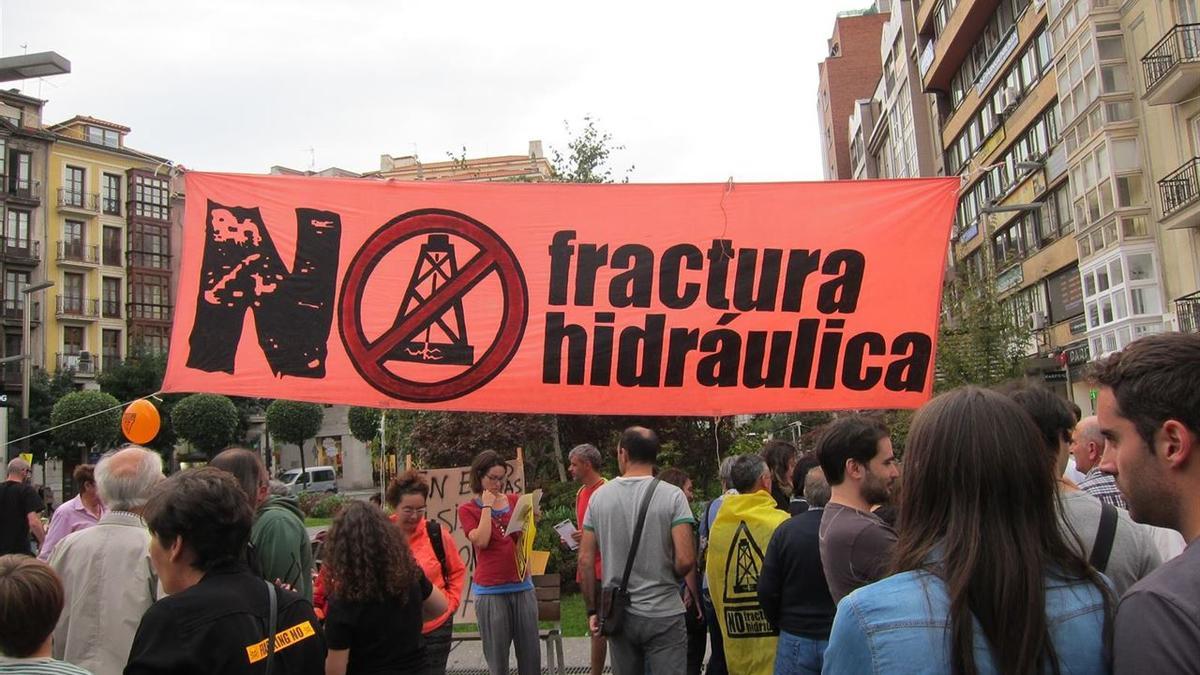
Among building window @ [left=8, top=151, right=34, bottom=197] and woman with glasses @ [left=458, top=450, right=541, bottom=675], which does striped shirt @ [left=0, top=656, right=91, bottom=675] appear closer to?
woman with glasses @ [left=458, top=450, right=541, bottom=675]

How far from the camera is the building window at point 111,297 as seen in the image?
61.6m

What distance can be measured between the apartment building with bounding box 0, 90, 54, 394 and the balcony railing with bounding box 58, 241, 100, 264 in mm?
1394

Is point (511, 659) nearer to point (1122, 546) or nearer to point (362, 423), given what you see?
point (1122, 546)

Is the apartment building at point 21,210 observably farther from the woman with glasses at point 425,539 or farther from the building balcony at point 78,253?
the woman with glasses at point 425,539

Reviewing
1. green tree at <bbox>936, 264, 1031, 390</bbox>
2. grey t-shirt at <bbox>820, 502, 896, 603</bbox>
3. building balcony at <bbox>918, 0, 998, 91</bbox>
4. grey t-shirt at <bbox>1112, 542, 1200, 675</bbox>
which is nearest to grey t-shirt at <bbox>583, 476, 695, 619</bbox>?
grey t-shirt at <bbox>820, 502, 896, 603</bbox>

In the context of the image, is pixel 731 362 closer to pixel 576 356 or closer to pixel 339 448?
pixel 576 356

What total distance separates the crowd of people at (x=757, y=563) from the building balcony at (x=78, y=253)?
2408 inches

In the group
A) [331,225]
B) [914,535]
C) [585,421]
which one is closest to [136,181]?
[585,421]

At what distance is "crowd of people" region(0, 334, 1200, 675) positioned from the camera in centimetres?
174

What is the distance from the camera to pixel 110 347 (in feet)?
201

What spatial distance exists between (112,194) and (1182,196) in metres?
60.7

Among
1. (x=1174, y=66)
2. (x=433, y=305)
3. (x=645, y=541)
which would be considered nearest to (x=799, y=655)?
(x=645, y=541)

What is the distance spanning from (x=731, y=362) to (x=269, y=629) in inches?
119

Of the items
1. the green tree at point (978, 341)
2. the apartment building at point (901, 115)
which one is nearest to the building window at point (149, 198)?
the apartment building at point (901, 115)
